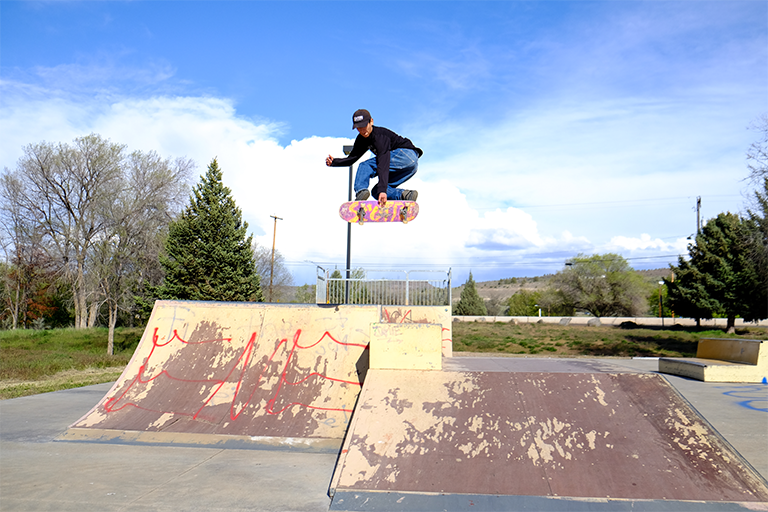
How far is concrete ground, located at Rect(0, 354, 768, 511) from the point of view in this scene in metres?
4.58

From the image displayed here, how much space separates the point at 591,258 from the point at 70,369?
56.6 m

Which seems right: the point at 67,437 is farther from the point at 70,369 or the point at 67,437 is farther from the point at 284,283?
the point at 284,283

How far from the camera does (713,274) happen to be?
118ft

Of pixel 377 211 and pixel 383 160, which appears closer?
pixel 383 160

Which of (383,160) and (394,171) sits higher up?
(383,160)

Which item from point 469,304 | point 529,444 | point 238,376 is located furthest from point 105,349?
point 469,304

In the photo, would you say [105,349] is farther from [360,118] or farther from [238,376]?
[360,118]

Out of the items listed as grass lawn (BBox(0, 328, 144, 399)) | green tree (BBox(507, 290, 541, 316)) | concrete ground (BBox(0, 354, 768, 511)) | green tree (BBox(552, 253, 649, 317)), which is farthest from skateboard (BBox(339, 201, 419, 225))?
green tree (BBox(507, 290, 541, 316))

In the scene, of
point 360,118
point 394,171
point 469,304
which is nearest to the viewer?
point 360,118

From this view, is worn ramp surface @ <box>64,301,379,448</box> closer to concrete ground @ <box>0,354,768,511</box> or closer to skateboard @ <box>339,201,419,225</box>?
concrete ground @ <box>0,354,768,511</box>

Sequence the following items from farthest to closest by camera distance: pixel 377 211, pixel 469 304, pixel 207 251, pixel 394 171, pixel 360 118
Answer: pixel 469 304
pixel 207 251
pixel 394 171
pixel 377 211
pixel 360 118

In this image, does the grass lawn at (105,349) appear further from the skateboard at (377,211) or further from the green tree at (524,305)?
the green tree at (524,305)

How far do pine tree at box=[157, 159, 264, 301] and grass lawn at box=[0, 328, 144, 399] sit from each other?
15.2 ft

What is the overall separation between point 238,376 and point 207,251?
1933cm
